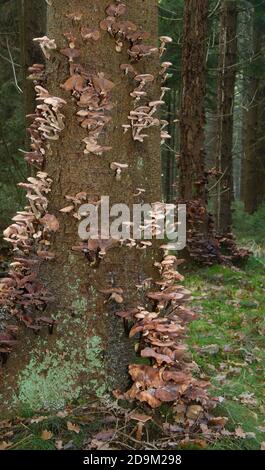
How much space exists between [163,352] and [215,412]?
770 mm

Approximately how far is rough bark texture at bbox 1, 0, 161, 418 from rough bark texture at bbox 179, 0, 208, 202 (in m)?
6.17

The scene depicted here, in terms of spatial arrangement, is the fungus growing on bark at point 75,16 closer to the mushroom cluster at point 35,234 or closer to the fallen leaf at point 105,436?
the mushroom cluster at point 35,234

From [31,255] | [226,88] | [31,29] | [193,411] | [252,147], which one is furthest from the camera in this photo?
[252,147]

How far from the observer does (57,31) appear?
371 cm

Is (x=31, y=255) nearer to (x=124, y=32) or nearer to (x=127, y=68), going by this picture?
(x=127, y=68)

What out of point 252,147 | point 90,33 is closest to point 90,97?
point 90,33

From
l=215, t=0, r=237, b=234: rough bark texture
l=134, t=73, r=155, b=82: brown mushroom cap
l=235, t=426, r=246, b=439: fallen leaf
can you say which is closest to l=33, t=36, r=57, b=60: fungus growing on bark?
l=134, t=73, r=155, b=82: brown mushroom cap

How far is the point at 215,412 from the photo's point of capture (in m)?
3.90

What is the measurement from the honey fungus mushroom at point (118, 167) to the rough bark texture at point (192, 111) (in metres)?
6.26

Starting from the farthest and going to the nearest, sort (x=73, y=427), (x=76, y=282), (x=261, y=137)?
(x=261, y=137) → (x=76, y=282) → (x=73, y=427)
